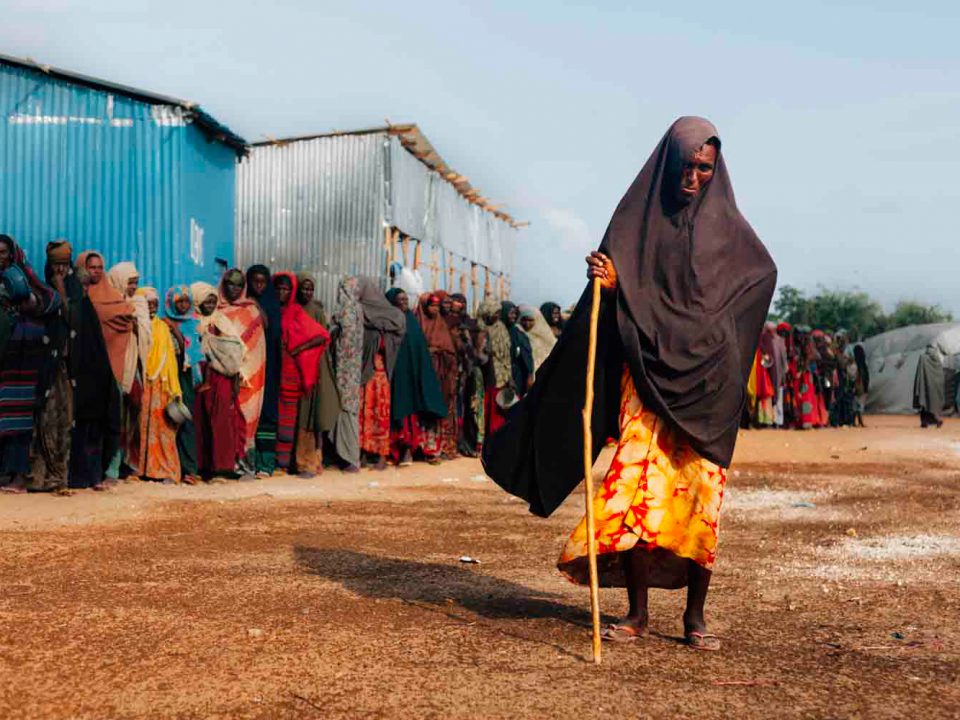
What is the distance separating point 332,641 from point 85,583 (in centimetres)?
171

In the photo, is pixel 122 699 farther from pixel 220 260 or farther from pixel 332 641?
pixel 220 260

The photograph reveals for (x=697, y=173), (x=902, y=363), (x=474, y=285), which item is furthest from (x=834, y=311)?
(x=697, y=173)

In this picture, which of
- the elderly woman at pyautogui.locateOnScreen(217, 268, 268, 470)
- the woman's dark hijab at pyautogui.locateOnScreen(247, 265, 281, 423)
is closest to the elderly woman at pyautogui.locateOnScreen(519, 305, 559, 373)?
the woman's dark hijab at pyautogui.locateOnScreen(247, 265, 281, 423)

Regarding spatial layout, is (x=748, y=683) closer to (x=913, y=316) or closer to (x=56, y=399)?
(x=56, y=399)

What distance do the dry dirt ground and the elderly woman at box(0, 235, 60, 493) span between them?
377 mm

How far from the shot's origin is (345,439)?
1123 centimetres

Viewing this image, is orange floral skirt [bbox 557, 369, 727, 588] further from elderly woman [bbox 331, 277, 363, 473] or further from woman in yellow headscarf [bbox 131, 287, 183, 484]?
elderly woman [bbox 331, 277, 363, 473]

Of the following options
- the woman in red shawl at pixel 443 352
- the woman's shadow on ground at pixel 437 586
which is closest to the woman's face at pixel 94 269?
the woman's shadow on ground at pixel 437 586

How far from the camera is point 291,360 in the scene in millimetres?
10773

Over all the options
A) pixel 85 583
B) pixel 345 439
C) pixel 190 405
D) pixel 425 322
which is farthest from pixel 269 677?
pixel 425 322

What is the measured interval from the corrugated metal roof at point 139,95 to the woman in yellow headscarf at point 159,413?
583 cm

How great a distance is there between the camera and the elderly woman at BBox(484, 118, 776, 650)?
4.04m

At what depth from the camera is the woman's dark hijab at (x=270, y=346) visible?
10.6 m

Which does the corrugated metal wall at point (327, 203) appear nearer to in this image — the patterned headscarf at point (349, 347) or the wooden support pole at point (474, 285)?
the wooden support pole at point (474, 285)
